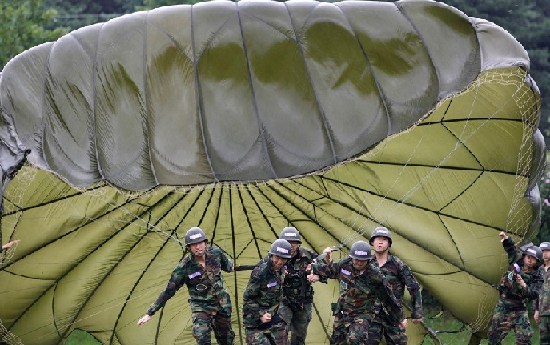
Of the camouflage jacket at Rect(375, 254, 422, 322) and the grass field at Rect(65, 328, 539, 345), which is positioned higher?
the camouflage jacket at Rect(375, 254, 422, 322)

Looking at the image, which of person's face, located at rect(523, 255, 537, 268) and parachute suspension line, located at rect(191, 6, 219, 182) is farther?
person's face, located at rect(523, 255, 537, 268)

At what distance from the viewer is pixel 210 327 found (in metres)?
15.5

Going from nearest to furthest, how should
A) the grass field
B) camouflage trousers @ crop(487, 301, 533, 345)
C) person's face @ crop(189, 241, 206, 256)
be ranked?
person's face @ crop(189, 241, 206, 256), camouflage trousers @ crop(487, 301, 533, 345), the grass field

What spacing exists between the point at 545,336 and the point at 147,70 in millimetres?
6587

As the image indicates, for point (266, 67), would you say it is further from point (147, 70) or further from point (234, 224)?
point (234, 224)

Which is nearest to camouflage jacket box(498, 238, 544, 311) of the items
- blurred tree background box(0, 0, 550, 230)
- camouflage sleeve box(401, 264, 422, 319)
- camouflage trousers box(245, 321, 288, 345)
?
camouflage sleeve box(401, 264, 422, 319)

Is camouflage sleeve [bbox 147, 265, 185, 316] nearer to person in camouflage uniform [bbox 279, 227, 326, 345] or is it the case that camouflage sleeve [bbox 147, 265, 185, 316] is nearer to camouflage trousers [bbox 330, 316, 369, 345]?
person in camouflage uniform [bbox 279, 227, 326, 345]

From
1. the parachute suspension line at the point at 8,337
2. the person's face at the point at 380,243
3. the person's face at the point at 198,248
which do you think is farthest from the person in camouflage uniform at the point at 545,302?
the parachute suspension line at the point at 8,337

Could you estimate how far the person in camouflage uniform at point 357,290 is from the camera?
14969mm

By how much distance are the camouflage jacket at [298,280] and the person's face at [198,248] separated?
3.71 ft

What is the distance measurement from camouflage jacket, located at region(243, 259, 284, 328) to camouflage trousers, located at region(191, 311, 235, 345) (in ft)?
1.50

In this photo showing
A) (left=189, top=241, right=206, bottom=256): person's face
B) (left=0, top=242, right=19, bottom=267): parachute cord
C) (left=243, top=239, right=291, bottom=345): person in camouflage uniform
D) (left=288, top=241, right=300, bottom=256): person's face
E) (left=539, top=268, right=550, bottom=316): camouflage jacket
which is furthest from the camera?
(left=539, top=268, right=550, bottom=316): camouflage jacket

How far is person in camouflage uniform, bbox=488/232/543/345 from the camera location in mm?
Answer: 17453

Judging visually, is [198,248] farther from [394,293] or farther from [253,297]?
[394,293]
